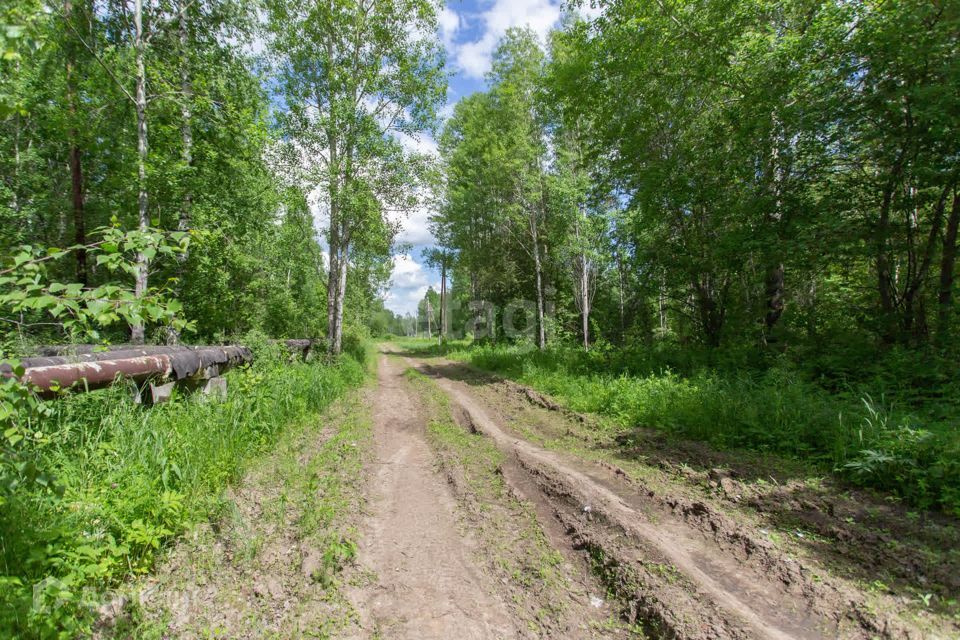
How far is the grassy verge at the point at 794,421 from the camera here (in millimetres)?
4172

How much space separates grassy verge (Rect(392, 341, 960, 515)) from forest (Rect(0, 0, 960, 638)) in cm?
5

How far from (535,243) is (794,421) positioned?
14.2 meters

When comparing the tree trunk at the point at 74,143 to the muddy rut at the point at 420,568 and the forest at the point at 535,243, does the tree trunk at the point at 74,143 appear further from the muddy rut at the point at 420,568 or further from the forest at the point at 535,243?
the muddy rut at the point at 420,568

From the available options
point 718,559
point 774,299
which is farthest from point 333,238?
point 718,559

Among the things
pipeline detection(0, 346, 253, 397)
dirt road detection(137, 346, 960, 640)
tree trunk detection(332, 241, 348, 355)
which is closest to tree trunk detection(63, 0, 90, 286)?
pipeline detection(0, 346, 253, 397)

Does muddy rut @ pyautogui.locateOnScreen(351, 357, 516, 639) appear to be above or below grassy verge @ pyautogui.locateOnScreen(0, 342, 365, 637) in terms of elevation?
below

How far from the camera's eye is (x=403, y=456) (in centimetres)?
632

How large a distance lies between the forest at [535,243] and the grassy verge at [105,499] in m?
0.03

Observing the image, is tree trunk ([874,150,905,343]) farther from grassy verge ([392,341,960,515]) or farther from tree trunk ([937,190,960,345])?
grassy verge ([392,341,960,515])

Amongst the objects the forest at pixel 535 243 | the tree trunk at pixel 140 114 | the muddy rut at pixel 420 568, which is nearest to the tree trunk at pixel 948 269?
the forest at pixel 535 243

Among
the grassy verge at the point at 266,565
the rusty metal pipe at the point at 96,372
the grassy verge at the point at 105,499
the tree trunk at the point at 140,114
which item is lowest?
the grassy verge at the point at 266,565

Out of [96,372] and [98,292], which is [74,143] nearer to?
[96,372]

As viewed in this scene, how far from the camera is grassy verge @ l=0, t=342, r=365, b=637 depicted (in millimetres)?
2439

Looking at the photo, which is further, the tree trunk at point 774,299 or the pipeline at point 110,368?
the tree trunk at point 774,299
